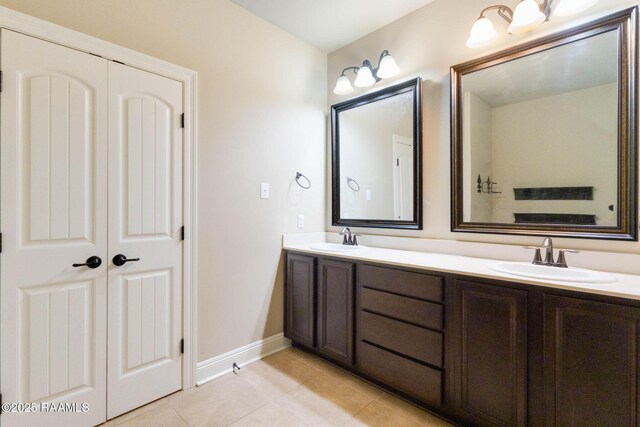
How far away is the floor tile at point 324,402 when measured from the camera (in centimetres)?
164

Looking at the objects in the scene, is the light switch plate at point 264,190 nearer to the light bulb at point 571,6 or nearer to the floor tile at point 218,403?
the floor tile at point 218,403

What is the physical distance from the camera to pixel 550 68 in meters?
1.66

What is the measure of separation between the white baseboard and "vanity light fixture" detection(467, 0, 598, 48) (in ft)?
8.46

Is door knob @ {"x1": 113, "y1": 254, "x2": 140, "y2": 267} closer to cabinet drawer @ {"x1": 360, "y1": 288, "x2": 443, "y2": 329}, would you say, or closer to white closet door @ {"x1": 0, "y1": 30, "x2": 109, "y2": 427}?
white closet door @ {"x1": 0, "y1": 30, "x2": 109, "y2": 427}

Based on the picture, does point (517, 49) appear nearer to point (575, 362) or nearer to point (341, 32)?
point (341, 32)

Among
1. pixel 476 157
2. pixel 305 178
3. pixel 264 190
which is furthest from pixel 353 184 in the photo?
pixel 476 157

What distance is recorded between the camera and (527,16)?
1603 millimetres

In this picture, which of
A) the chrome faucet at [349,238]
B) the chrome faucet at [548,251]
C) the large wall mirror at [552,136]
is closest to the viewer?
the large wall mirror at [552,136]

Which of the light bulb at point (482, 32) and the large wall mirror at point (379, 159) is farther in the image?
the large wall mirror at point (379, 159)

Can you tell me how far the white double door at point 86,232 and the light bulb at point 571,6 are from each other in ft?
7.29

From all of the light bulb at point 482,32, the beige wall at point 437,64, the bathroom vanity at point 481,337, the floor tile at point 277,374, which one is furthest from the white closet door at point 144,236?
the light bulb at point 482,32

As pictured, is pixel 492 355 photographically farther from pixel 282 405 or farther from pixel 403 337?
pixel 282 405

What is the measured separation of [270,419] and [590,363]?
1.54 m

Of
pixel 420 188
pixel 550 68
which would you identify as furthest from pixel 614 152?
pixel 420 188
